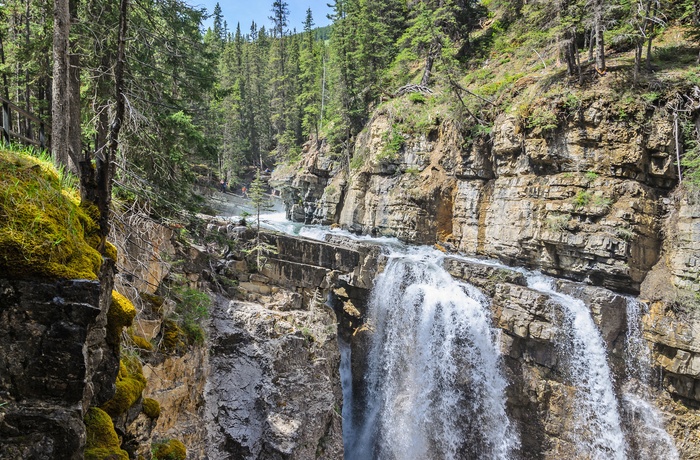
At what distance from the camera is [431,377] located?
52.5 ft

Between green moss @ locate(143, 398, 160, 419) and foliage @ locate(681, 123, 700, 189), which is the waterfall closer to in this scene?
foliage @ locate(681, 123, 700, 189)

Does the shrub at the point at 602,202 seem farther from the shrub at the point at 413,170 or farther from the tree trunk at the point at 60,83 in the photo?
the tree trunk at the point at 60,83

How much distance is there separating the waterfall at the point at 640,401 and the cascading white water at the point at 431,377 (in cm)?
405

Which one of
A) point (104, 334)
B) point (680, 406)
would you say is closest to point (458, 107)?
point (680, 406)

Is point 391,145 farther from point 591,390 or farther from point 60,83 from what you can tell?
point 60,83

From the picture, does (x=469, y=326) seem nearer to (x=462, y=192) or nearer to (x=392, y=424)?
(x=392, y=424)

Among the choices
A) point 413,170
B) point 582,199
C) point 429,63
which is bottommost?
point 582,199

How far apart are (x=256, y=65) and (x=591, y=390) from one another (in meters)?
52.0

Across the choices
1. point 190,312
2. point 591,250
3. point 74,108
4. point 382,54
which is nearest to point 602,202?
point 591,250

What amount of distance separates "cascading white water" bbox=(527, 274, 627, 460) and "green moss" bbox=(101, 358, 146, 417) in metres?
13.8

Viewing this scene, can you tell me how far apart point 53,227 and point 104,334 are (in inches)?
57.7

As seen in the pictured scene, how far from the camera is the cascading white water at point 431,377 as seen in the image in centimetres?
1523

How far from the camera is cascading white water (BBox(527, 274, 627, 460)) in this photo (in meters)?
13.4

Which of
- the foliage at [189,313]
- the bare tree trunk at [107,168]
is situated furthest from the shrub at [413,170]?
the bare tree trunk at [107,168]
